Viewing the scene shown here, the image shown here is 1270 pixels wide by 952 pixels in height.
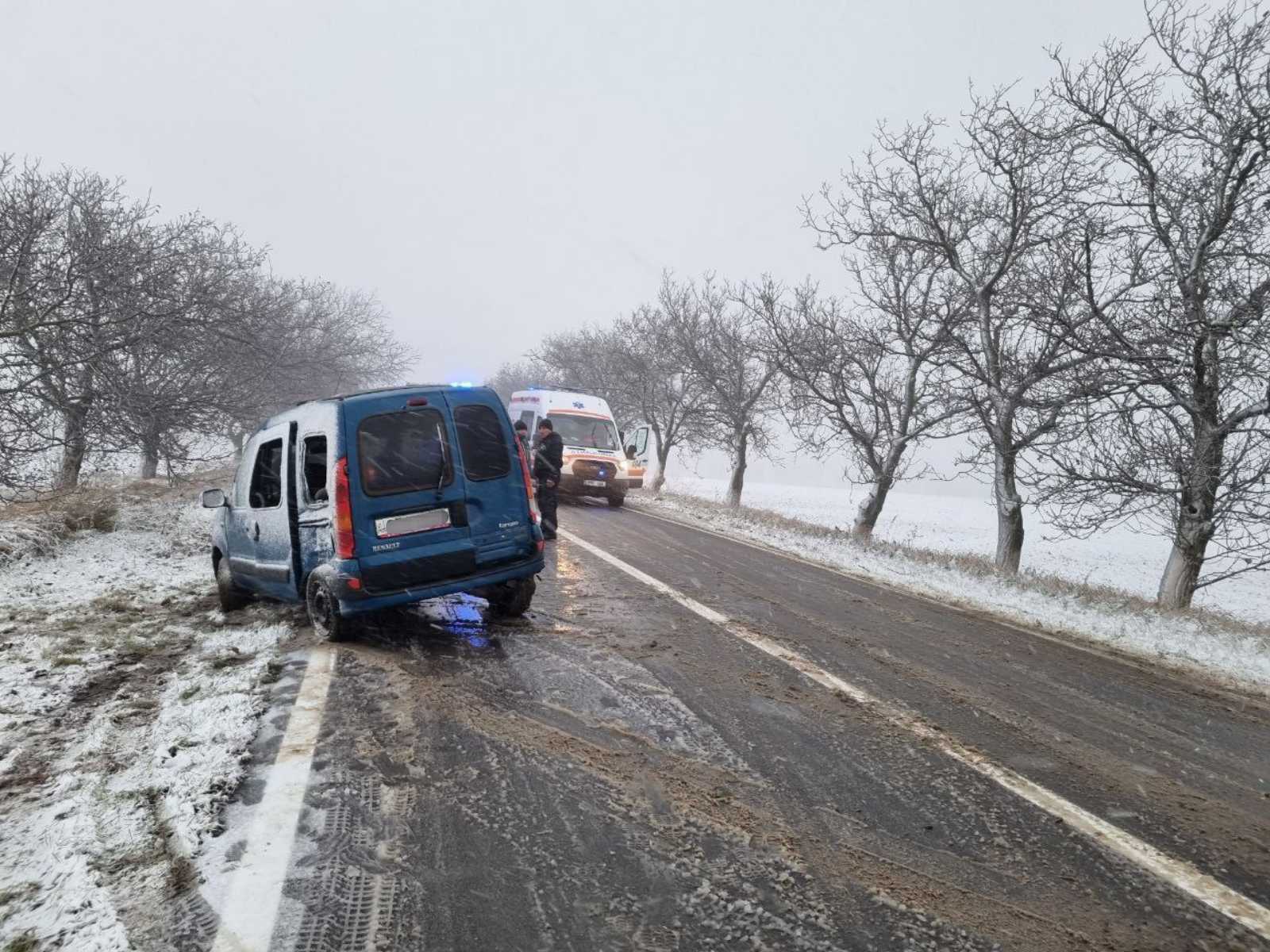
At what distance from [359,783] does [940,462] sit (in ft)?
423

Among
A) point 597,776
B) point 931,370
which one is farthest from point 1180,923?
point 931,370

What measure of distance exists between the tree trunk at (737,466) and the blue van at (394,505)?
20494 mm

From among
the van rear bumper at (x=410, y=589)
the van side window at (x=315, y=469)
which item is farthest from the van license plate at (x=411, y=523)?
the van side window at (x=315, y=469)

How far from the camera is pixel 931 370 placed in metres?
15.5

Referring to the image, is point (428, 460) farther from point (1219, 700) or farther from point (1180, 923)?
point (1219, 700)

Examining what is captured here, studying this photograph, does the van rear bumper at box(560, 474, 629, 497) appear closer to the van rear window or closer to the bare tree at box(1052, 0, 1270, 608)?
the bare tree at box(1052, 0, 1270, 608)

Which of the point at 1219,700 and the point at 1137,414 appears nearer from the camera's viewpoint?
the point at 1219,700

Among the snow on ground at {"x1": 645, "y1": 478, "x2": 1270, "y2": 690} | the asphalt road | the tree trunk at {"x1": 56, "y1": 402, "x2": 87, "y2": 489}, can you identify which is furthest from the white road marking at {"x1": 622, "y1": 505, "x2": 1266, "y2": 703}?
the tree trunk at {"x1": 56, "y1": 402, "x2": 87, "y2": 489}

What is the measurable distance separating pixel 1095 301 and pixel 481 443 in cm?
1019

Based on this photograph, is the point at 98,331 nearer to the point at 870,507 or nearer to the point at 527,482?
the point at 527,482

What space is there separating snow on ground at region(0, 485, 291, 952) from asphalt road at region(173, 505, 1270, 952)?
0.63 feet

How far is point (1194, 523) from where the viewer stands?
1048cm

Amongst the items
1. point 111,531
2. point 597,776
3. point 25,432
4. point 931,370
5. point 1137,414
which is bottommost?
point 111,531

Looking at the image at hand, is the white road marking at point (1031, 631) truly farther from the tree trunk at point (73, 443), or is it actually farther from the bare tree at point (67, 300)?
the tree trunk at point (73, 443)
